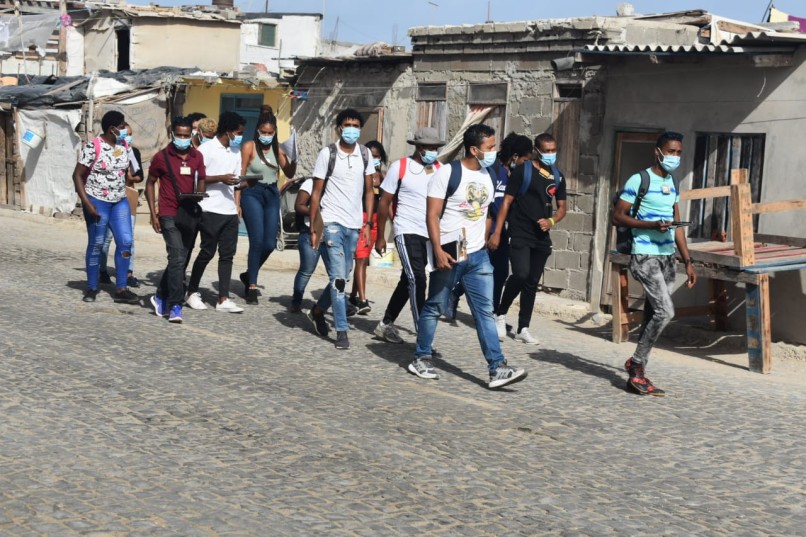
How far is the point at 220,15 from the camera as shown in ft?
106

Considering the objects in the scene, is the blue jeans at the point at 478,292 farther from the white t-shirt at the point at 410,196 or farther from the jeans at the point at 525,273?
the jeans at the point at 525,273

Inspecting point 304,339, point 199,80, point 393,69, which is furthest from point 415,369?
point 199,80

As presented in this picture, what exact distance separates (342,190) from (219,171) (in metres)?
1.74

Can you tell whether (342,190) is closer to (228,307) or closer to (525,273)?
(525,273)

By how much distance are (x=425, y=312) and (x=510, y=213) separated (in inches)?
90.4

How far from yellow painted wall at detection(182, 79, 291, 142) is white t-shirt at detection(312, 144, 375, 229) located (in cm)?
1323

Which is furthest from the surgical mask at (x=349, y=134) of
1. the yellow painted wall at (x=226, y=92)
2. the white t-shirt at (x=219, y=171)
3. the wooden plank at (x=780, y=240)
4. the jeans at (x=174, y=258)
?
the yellow painted wall at (x=226, y=92)

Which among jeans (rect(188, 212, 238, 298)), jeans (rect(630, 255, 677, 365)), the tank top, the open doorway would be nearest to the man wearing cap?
jeans (rect(630, 255, 677, 365))

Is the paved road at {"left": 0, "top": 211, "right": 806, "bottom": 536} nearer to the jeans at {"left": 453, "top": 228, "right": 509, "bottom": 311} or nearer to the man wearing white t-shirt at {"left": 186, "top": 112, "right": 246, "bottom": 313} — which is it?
the man wearing white t-shirt at {"left": 186, "top": 112, "right": 246, "bottom": 313}

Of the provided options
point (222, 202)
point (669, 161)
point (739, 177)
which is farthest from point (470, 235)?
point (222, 202)

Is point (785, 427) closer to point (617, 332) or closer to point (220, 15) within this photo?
point (617, 332)

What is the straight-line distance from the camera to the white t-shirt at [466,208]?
8758 millimetres

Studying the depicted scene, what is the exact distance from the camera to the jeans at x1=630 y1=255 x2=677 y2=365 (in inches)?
352

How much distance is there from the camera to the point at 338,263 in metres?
10.0
